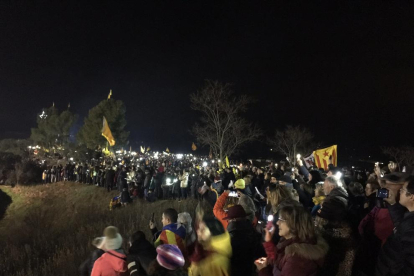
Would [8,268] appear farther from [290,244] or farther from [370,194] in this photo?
[370,194]

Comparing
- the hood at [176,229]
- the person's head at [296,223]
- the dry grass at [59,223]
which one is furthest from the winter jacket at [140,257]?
the dry grass at [59,223]

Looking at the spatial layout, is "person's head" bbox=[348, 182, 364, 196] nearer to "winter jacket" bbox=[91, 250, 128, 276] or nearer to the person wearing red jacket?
the person wearing red jacket

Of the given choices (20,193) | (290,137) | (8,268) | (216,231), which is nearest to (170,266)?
(216,231)

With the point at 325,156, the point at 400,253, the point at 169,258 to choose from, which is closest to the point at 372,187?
the point at 400,253

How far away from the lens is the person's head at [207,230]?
3057 millimetres

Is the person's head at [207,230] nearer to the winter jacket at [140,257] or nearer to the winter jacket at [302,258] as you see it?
the winter jacket at [140,257]

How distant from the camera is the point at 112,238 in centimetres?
336

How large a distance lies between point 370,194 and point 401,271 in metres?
2.75

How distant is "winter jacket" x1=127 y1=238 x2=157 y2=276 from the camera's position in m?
3.20

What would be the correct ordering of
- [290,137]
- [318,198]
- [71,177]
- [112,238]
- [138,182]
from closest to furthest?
[112,238]
[318,198]
[138,182]
[71,177]
[290,137]

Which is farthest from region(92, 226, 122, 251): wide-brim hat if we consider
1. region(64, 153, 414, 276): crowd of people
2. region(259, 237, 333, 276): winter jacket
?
region(259, 237, 333, 276): winter jacket

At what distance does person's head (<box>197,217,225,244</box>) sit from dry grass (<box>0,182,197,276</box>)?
4433 mm

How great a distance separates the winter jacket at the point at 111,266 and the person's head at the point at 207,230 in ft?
3.24

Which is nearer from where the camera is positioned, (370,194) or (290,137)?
(370,194)
